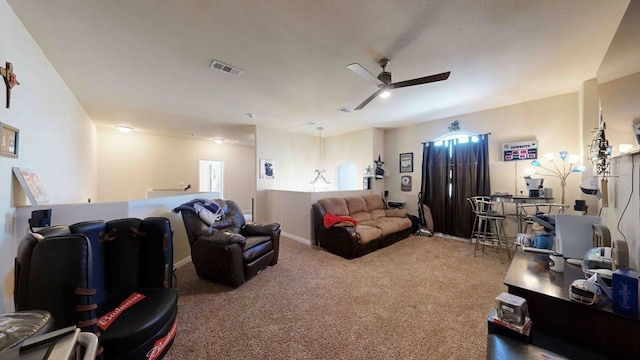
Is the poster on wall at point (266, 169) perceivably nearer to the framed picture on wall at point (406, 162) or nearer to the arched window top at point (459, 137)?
the framed picture on wall at point (406, 162)

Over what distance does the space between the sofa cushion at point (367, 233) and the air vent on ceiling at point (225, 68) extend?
305cm

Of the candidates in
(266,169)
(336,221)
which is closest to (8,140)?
(336,221)

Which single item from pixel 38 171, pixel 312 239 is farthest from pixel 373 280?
pixel 38 171

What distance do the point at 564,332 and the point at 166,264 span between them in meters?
2.90

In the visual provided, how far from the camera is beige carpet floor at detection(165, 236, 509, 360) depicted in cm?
179

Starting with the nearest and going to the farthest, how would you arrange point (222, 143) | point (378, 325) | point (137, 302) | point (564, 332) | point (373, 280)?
1. point (564, 332)
2. point (137, 302)
3. point (378, 325)
4. point (373, 280)
5. point (222, 143)

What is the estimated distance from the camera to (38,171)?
7.90 feet

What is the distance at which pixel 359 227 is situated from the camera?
13.3 feet

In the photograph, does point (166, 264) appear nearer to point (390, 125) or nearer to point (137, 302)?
point (137, 302)

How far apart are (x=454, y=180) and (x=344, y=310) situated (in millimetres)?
4095

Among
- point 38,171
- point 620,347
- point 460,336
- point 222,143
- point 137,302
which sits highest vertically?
point 222,143

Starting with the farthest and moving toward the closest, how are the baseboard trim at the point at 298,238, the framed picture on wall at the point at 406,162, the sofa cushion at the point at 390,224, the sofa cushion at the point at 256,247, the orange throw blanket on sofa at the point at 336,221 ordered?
the framed picture on wall at the point at 406,162, the baseboard trim at the point at 298,238, the sofa cushion at the point at 390,224, the orange throw blanket on sofa at the point at 336,221, the sofa cushion at the point at 256,247

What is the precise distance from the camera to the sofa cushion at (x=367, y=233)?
376 centimetres

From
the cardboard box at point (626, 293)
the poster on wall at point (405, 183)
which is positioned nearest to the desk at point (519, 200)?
the poster on wall at point (405, 183)
